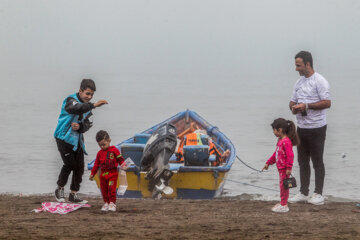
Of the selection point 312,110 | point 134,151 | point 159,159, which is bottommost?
point 134,151

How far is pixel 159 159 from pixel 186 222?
2.84 meters

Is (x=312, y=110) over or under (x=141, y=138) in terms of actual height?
over

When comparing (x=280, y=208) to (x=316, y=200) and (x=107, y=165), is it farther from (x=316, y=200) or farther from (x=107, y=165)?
(x=107, y=165)

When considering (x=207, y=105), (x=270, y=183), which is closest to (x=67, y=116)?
(x=270, y=183)

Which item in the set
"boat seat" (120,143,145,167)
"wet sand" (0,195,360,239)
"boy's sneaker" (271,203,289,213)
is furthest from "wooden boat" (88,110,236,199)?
"boy's sneaker" (271,203,289,213)

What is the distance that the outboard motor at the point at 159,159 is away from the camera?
8.93 m

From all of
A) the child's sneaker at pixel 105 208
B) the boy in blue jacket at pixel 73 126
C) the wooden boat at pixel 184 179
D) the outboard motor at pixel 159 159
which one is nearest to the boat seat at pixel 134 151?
the wooden boat at pixel 184 179

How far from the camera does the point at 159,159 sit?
917 cm

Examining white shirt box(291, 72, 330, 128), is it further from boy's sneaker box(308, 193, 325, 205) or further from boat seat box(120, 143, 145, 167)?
boat seat box(120, 143, 145, 167)

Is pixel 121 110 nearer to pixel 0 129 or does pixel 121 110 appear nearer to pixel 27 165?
pixel 0 129

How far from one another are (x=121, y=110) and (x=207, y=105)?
8012 mm

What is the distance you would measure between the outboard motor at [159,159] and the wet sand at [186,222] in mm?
1179

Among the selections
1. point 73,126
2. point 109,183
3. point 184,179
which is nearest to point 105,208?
point 109,183

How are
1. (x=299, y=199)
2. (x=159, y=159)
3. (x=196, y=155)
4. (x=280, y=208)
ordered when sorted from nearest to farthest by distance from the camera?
(x=280, y=208) < (x=299, y=199) < (x=159, y=159) < (x=196, y=155)
